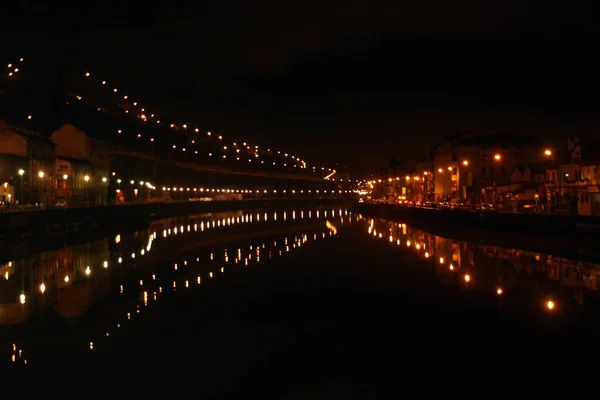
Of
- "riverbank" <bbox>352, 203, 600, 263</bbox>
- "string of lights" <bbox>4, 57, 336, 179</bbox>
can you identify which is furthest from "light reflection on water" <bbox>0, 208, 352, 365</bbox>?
"string of lights" <bbox>4, 57, 336, 179</bbox>

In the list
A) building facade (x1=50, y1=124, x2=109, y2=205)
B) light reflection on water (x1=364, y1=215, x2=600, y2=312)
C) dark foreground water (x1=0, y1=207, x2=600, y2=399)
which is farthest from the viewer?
building facade (x1=50, y1=124, x2=109, y2=205)

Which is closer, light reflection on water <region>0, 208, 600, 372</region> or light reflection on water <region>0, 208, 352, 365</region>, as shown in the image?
light reflection on water <region>0, 208, 600, 372</region>

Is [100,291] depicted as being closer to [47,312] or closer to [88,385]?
[47,312]

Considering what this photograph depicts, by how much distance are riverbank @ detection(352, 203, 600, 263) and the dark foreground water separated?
10.3 feet

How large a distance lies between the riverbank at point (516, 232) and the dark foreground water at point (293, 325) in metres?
3.14

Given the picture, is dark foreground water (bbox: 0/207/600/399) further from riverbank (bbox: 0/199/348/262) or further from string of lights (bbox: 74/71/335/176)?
string of lights (bbox: 74/71/335/176)

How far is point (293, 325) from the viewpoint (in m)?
11.1

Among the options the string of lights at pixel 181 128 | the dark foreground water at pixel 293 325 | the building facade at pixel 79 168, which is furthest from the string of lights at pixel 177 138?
the dark foreground water at pixel 293 325

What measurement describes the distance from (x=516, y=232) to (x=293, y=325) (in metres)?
20.8

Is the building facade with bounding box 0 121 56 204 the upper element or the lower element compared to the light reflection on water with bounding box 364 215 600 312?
upper

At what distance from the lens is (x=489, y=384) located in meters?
7.90

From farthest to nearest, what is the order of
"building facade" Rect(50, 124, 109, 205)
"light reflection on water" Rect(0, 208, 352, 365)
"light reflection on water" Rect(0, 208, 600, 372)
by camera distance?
Result: "building facade" Rect(50, 124, 109, 205) < "light reflection on water" Rect(0, 208, 352, 365) < "light reflection on water" Rect(0, 208, 600, 372)

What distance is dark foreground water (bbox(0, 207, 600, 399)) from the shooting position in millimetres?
8117

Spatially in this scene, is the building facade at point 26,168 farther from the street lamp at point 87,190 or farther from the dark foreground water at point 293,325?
the dark foreground water at point 293,325
